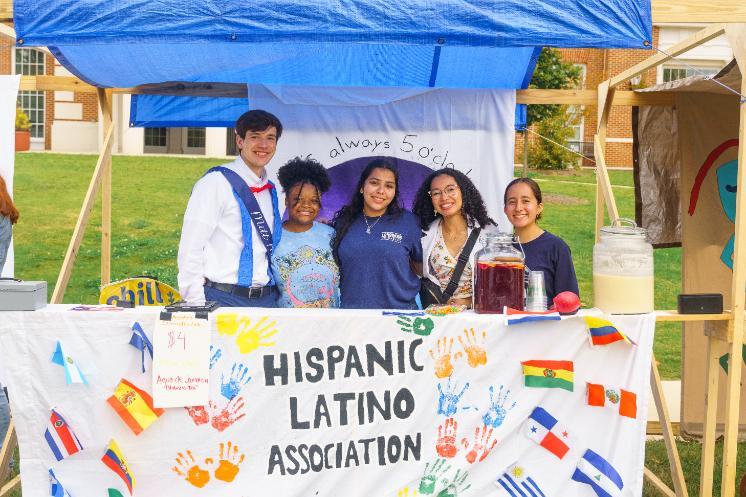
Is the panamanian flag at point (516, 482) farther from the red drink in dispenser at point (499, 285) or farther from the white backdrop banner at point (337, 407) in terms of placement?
the red drink in dispenser at point (499, 285)

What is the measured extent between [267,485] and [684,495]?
181 cm

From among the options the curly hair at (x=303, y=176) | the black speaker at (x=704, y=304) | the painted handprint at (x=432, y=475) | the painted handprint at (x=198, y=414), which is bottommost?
the painted handprint at (x=432, y=475)

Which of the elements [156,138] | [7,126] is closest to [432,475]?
[7,126]

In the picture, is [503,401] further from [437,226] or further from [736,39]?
[736,39]

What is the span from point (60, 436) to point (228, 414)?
65cm

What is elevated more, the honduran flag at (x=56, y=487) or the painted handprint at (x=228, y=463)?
the painted handprint at (x=228, y=463)

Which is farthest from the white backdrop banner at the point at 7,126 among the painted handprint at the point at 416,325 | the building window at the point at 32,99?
the building window at the point at 32,99

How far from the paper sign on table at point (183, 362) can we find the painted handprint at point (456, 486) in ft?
3.31

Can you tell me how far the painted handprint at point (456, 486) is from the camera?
346 cm

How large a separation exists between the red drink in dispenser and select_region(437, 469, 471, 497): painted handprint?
0.64m

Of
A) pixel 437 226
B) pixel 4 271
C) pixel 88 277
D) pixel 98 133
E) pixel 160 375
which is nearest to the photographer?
pixel 160 375

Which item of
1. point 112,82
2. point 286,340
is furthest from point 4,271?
point 286,340

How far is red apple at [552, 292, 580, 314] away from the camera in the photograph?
3.43 metres

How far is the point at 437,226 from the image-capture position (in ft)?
13.6
